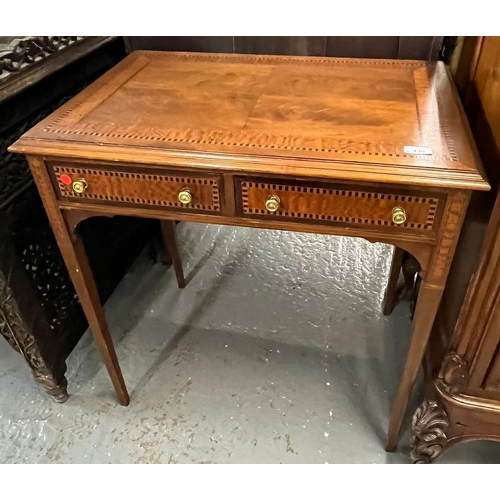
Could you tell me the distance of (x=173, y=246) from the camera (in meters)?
1.63

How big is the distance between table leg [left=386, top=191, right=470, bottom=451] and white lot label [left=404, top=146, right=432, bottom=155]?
0.30ft

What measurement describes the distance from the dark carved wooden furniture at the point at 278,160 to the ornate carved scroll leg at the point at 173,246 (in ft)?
1.71

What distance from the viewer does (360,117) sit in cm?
94

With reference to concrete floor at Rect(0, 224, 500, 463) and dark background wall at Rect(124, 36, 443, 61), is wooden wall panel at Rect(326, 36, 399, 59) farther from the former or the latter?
concrete floor at Rect(0, 224, 500, 463)

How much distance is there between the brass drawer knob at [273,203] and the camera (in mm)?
850

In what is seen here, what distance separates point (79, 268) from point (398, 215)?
2.22 ft

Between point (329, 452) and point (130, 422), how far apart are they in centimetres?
53

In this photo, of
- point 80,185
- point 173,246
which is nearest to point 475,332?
point 80,185

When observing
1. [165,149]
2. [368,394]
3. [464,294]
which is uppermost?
[165,149]

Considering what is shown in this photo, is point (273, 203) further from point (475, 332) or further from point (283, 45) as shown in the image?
point (283, 45)

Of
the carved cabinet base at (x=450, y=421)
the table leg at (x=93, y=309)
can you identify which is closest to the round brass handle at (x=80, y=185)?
the table leg at (x=93, y=309)

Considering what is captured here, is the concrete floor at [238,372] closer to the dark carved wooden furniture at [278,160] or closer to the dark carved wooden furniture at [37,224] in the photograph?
the dark carved wooden furniture at [37,224]
